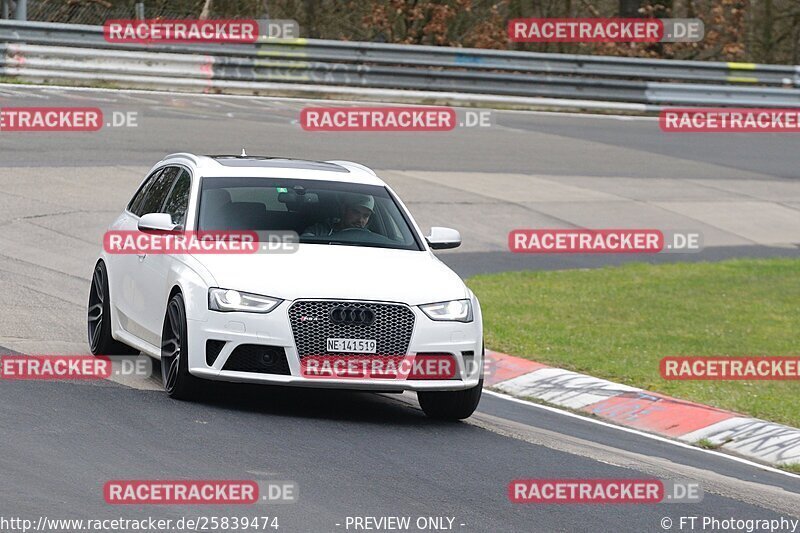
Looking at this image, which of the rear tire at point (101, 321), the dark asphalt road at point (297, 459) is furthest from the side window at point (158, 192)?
the dark asphalt road at point (297, 459)

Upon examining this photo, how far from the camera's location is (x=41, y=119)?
79.2ft

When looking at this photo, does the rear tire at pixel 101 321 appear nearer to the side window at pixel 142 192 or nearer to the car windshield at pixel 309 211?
the side window at pixel 142 192

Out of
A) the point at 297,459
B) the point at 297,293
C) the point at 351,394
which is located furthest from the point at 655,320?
the point at 297,459

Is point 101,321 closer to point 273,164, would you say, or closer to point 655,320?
point 273,164

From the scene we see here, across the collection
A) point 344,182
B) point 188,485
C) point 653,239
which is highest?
point 344,182

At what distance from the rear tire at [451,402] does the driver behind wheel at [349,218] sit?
4.33 ft

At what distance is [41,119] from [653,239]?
Result: 9.89 metres

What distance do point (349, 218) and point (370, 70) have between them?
18.4 m

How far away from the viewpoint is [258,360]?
372 inches

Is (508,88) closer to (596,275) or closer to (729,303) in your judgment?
(596,275)

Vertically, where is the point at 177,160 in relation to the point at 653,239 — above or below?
above

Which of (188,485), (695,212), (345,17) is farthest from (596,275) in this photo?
(345,17)

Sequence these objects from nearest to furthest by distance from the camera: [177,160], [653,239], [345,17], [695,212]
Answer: [177,160] → [653,239] → [695,212] → [345,17]

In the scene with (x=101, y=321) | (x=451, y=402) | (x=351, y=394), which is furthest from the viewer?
(x=101, y=321)
